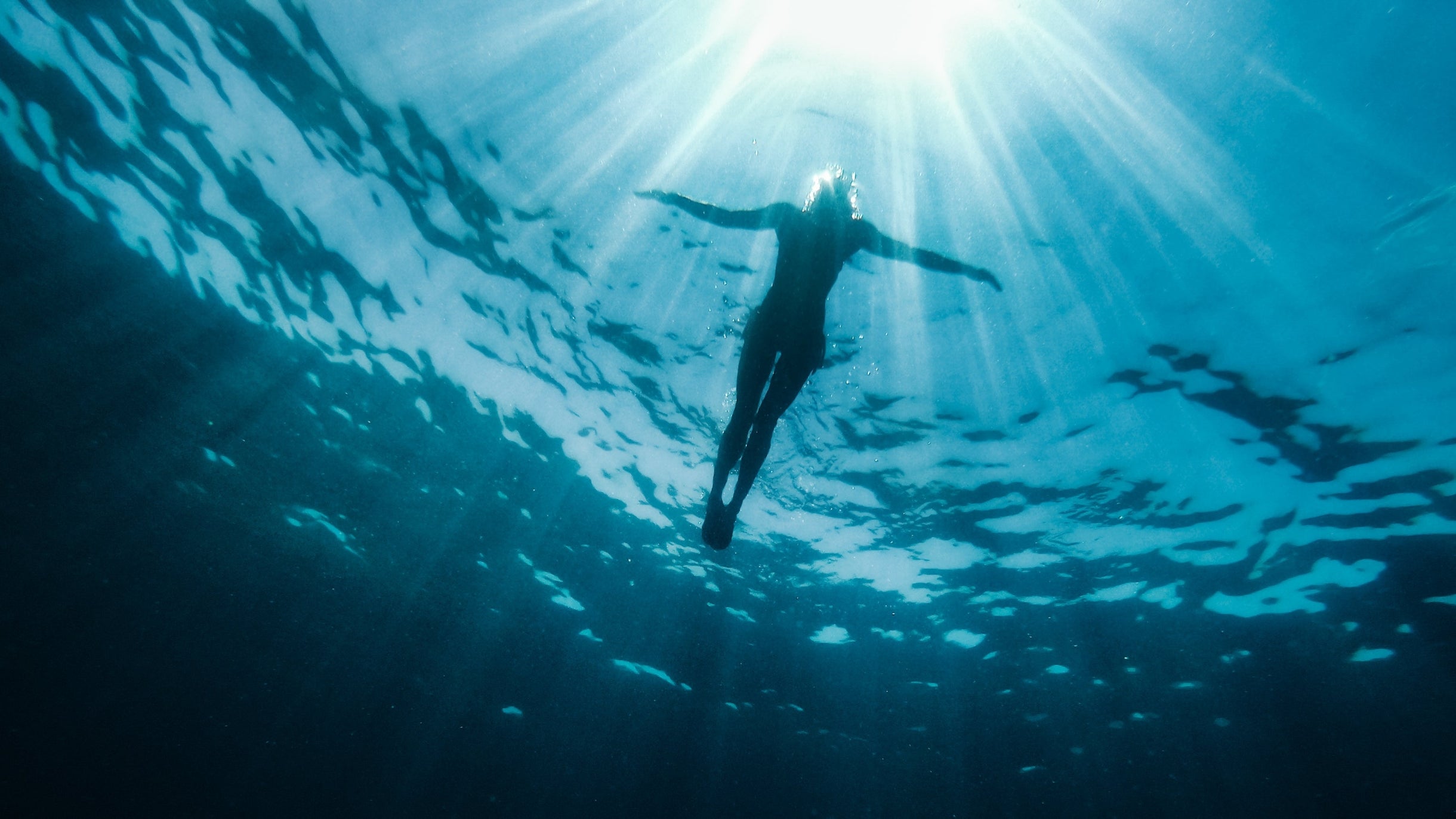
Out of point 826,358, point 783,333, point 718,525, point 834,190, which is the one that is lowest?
point 718,525

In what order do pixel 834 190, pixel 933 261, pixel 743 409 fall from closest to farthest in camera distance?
1. pixel 743 409
2. pixel 834 190
3. pixel 933 261

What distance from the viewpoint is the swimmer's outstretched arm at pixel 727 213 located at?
5781 millimetres

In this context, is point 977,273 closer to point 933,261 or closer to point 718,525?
point 933,261

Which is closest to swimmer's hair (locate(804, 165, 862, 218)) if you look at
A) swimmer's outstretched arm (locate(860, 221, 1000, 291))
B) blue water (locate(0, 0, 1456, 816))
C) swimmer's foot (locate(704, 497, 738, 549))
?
swimmer's outstretched arm (locate(860, 221, 1000, 291))

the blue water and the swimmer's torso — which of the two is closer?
the swimmer's torso

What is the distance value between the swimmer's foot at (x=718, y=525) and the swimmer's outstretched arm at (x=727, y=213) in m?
3.06

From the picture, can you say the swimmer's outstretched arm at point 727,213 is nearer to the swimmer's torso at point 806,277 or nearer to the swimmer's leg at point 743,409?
the swimmer's torso at point 806,277

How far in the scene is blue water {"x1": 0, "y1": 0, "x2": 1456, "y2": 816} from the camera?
19.9ft

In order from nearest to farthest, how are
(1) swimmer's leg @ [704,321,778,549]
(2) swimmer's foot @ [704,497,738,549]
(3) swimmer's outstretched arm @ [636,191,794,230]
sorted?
(1) swimmer's leg @ [704,321,778,549] < (2) swimmer's foot @ [704,497,738,549] < (3) swimmer's outstretched arm @ [636,191,794,230]

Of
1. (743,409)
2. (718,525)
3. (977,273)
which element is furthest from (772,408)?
(977,273)

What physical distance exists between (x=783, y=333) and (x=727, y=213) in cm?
155

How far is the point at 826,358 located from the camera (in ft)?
30.1

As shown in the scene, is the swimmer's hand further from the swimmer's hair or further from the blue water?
the blue water

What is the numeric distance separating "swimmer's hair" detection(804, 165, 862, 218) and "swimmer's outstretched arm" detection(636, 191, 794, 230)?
534mm
